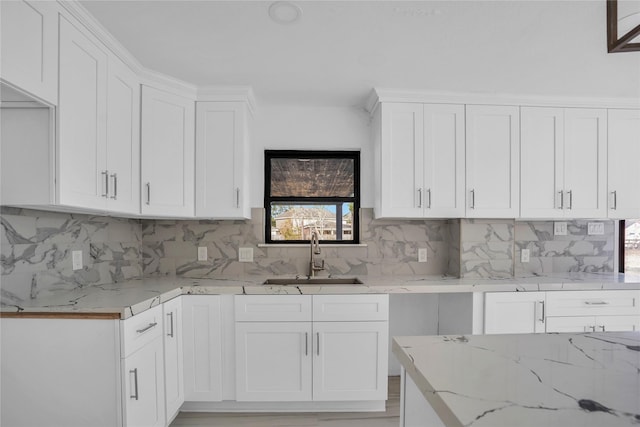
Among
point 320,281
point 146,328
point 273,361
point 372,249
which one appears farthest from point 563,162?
point 146,328

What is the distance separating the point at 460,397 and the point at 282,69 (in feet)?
6.74

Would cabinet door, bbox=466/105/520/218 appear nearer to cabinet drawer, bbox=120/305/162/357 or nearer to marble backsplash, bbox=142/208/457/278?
marble backsplash, bbox=142/208/457/278

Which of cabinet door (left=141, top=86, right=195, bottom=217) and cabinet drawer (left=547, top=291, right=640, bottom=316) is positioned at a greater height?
cabinet door (left=141, top=86, right=195, bottom=217)

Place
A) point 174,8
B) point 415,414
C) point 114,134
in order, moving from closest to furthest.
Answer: point 415,414 < point 174,8 < point 114,134

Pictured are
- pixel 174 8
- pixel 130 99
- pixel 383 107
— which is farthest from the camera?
pixel 383 107

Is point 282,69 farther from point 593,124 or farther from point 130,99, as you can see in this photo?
point 593,124

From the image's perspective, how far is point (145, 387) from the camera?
5.70 ft

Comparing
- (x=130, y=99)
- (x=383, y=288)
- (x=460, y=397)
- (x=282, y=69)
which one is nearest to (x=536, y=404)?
(x=460, y=397)

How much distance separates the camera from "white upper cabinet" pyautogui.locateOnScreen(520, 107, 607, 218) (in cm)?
260

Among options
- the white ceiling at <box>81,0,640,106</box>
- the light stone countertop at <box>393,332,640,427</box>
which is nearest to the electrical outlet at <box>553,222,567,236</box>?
the white ceiling at <box>81,0,640,106</box>

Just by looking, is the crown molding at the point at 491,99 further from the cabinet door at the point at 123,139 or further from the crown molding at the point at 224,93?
the cabinet door at the point at 123,139

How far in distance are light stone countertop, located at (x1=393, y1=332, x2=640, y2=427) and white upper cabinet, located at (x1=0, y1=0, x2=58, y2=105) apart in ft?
5.48

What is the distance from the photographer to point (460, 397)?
26.8 inches

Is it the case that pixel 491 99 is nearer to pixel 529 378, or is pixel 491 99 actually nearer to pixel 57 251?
pixel 529 378
